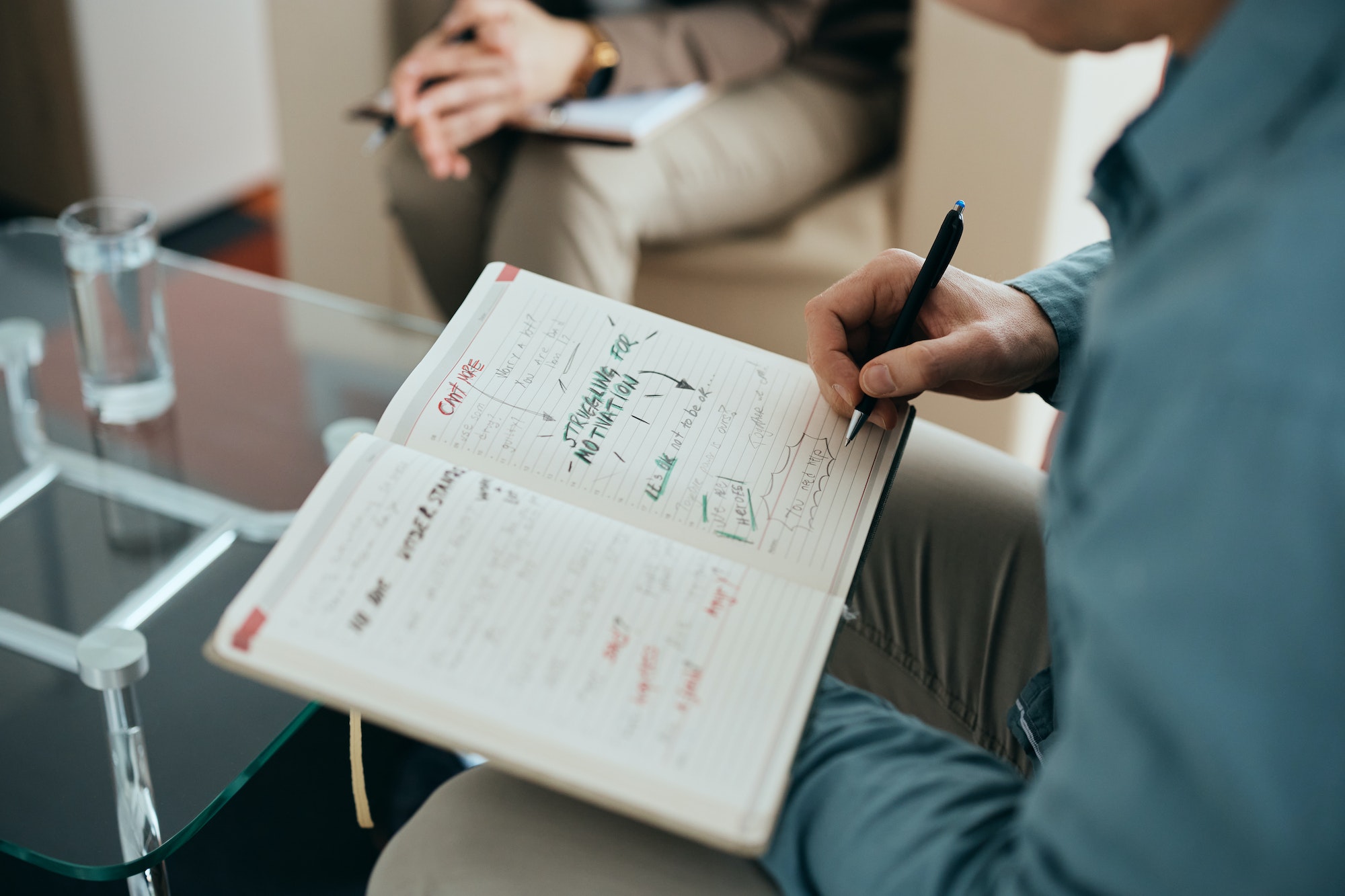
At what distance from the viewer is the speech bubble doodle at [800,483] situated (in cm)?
55

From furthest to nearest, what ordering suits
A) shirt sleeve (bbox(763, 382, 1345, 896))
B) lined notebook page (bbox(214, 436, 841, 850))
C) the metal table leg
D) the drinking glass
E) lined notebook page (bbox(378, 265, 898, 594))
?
the drinking glass < the metal table leg < lined notebook page (bbox(378, 265, 898, 594)) < lined notebook page (bbox(214, 436, 841, 850)) < shirt sleeve (bbox(763, 382, 1345, 896))

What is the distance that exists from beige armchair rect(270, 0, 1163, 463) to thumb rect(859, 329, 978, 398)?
0.48 metres

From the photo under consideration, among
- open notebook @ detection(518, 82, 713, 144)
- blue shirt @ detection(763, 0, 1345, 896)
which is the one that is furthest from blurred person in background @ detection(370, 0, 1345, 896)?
open notebook @ detection(518, 82, 713, 144)

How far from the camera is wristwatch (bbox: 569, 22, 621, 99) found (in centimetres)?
125

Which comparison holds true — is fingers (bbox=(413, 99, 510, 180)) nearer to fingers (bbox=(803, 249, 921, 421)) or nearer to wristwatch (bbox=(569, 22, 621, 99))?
wristwatch (bbox=(569, 22, 621, 99))

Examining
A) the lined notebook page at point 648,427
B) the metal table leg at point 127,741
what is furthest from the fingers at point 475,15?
the metal table leg at point 127,741

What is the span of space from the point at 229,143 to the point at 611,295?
1.27m

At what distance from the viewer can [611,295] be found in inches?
49.0

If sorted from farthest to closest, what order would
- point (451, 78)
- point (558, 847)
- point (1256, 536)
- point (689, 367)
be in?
point (451, 78), point (689, 367), point (558, 847), point (1256, 536)

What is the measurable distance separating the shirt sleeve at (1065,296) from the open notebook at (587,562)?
0.47 ft

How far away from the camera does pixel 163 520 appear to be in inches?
37.3

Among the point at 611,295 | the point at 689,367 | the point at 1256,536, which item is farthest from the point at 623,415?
the point at 611,295

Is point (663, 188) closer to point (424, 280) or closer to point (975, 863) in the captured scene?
point (424, 280)

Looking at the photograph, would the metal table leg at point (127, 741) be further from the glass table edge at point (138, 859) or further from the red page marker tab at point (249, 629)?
the red page marker tab at point (249, 629)
